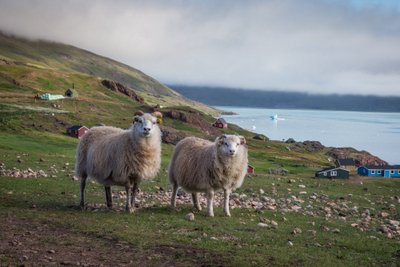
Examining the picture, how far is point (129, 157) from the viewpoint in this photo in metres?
15.6

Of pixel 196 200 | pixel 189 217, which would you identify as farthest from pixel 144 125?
pixel 196 200

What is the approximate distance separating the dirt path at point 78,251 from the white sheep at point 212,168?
5.03 meters

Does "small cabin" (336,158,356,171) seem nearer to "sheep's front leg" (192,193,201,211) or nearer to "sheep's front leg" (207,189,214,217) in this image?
"sheep's front leg" (192,193,201,211)

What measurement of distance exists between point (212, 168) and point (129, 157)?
286cm

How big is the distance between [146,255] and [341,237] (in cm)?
635

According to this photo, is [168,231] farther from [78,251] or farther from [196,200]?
[196,200]

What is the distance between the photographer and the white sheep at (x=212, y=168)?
16.0 m

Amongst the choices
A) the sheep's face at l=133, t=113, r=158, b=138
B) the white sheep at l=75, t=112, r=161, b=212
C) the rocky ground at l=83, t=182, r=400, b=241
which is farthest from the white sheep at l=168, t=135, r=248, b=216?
the sheep's face at l=133, t=113, r=158, b=138

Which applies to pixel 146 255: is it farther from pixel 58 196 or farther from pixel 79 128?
pixel 79 128

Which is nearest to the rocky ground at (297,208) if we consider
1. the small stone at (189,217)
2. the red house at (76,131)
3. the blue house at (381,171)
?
the small stone at (189,217)

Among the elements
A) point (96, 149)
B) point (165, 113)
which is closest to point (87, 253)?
point (96, 149)

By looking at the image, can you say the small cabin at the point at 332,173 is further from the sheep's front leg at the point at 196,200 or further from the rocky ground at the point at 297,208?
the sheep's front leg at the point at 196,200

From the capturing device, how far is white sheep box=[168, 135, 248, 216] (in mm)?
15969

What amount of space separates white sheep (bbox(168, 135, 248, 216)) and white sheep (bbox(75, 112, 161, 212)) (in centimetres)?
123
